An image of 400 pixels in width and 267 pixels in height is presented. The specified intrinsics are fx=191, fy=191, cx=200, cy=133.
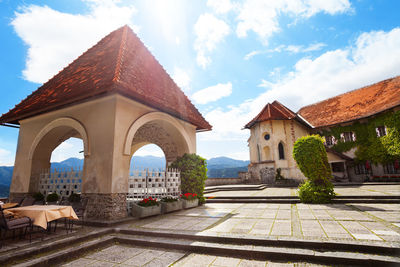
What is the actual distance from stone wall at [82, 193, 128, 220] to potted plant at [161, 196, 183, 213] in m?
1.58

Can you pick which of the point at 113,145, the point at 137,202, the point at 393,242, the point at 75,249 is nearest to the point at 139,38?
the point at 113,145

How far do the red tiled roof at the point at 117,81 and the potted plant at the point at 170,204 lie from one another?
377 cm

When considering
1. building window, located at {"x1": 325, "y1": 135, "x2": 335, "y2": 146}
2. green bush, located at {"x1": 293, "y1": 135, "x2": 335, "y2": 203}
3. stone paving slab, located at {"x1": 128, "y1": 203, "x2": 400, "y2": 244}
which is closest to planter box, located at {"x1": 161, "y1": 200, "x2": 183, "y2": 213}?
stone paving slab, located at {"x1": 128, "y1": 203, "x2": 400, "y2": 244}

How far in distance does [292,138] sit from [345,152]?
699 cm

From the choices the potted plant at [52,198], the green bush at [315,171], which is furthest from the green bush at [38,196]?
the green bush at [315,171]

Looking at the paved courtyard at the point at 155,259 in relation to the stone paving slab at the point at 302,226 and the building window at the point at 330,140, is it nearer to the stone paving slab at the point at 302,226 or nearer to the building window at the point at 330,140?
the stone paving slab at the point at 302,226

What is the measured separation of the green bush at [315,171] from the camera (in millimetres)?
8922

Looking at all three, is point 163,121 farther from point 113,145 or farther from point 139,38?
point 139,38

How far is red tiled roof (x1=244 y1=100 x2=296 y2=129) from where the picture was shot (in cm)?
2080

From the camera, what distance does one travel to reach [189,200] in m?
8.86

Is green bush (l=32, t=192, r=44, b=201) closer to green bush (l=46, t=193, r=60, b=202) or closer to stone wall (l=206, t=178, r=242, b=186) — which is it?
green bush (l=46, t=193, r=60, b=202)

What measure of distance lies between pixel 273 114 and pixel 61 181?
19834 millimetres

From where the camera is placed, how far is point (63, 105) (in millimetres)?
7801

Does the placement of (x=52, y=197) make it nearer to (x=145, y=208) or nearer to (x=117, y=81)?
(x=145, y=208)
